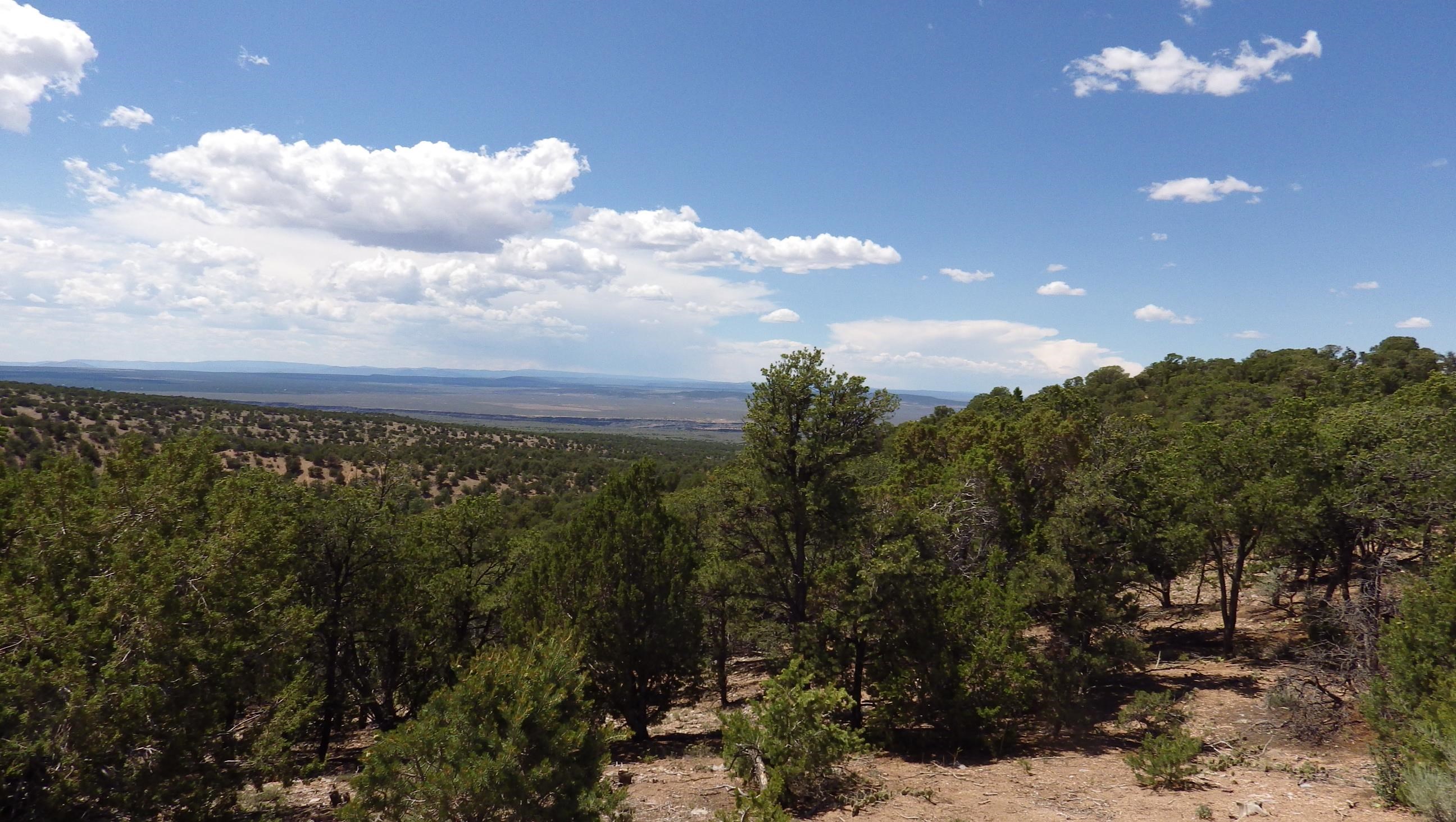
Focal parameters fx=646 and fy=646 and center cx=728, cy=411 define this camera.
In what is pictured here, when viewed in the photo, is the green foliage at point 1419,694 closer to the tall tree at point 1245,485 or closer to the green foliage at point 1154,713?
the green foliage at point 1154,713

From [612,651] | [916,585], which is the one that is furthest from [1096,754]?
[612,651]

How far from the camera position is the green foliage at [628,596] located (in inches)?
635

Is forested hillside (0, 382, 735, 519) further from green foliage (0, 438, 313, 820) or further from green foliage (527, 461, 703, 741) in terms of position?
green foliage (0, 438, 313, 820)

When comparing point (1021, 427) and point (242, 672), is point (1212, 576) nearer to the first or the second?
point (1021, 427)

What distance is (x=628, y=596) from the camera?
1609 centimetres

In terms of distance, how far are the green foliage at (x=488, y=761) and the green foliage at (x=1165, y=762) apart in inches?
404

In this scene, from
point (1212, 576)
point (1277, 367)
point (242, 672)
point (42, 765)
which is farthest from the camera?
point (1277, 367)

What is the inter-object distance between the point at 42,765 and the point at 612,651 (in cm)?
1021

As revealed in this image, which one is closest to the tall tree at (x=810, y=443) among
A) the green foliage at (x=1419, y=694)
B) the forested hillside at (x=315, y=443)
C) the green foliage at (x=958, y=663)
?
the green foliage at (x=958, y=663)

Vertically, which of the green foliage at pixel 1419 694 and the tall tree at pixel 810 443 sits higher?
the tall tree at pixel 810 443

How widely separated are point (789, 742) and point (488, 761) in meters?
5.81

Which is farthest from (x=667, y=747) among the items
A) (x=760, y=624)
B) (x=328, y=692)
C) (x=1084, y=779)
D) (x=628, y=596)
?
(x=1084, y=779)

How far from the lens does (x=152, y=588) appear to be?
8320 millimetres

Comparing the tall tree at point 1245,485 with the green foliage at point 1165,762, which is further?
the tall tree at point 1245,485
